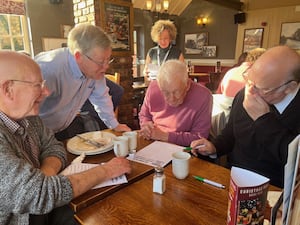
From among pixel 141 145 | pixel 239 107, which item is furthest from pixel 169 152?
pixel 239 107

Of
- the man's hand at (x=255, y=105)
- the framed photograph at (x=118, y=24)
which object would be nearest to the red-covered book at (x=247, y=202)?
the man's hand at (x=255, y=105)

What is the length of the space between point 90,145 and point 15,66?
0.62 metres

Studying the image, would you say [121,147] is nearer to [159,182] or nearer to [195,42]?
[159,182]

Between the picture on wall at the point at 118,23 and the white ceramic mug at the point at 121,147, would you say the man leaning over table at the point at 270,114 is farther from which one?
the picture on wall at the point at 118,23

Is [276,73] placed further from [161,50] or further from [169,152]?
[161,50]

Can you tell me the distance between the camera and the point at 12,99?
2.94 ft

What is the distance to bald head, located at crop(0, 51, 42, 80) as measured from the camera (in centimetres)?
85

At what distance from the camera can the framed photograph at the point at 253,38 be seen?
7059 mm

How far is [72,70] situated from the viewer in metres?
1.58

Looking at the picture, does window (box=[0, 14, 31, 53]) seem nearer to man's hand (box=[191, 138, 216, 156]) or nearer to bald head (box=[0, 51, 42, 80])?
bald head (box=[0, 51, 42, 80])

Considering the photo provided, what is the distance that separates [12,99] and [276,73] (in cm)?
115

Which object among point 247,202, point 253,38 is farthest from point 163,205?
point 253,38

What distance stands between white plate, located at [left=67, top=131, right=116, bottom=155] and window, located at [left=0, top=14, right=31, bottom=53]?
4638mm

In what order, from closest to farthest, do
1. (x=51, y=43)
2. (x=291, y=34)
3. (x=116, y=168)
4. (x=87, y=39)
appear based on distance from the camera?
1. (x=116, y=168)
2. (x=87, y=39)
3. (x=51, y=43)
4. (x=291, y=34)
